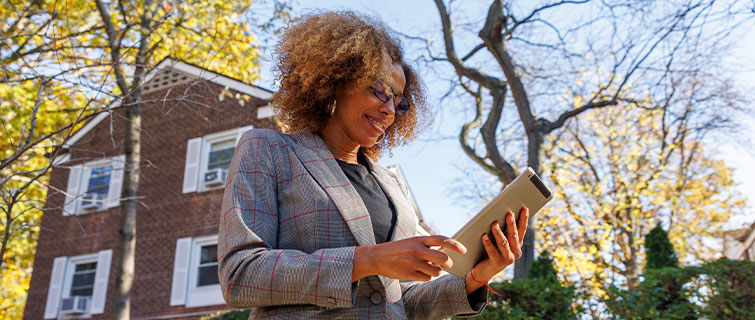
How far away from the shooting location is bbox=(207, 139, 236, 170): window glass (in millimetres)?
15711

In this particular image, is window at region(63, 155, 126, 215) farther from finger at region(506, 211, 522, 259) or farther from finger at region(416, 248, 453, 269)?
finger at region(416, 248, 453, 269)

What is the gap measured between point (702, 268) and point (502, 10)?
222 inches

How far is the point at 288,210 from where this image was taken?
1.71m

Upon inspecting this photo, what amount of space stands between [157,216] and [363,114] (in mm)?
15015

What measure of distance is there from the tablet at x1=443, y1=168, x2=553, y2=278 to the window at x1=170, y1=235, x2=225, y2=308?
518 inches

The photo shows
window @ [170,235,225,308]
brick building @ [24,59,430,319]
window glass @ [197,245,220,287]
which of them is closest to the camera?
window @ [170,235,225,308]

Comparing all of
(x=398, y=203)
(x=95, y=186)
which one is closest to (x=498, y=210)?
(x=398, y=203)

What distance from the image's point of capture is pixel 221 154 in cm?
1591

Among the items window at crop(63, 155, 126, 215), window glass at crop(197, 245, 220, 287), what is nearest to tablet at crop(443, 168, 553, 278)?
window glass at crop(197, 245, 220, 287)

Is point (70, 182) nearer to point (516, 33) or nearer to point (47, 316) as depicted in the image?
point (47, 316)

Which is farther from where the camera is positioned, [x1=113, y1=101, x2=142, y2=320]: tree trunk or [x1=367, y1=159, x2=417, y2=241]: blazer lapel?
[x1=113, y1=101, x2=142, y2=320]: tree trunk

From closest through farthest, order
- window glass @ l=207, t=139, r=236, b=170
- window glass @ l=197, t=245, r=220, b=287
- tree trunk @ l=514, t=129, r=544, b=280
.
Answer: tree trunk @ l=514, t=129, r=544, b=280 → window glass @ l=197, t=245, r=220, b=287 → window glass @ l=207, t=139, r=236, b=170

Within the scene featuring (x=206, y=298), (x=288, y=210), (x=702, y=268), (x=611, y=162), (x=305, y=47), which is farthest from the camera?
(x=611, y=162)

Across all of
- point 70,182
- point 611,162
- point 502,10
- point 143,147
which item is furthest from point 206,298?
point 611,162
